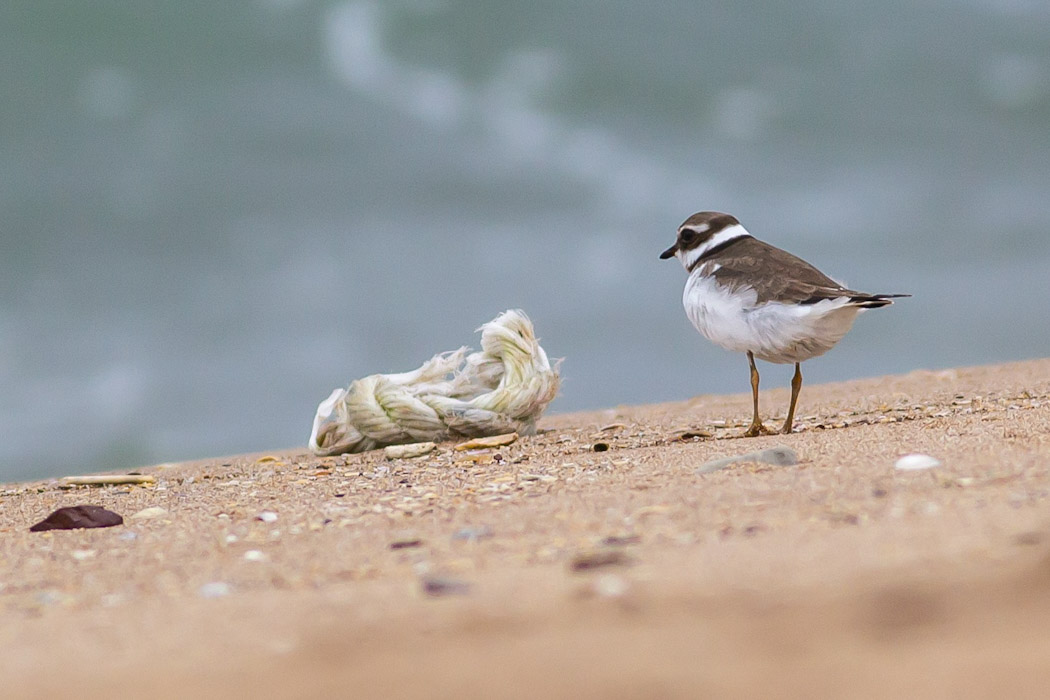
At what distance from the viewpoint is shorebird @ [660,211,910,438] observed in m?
5.43

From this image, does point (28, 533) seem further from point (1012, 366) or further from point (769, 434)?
point (1012, 366)

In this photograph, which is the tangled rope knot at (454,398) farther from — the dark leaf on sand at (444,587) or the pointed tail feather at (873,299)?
the dark leaf on sand at (444,587)

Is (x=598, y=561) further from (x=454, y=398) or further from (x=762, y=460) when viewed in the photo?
(x=454, y=398)

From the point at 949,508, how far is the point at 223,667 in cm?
191

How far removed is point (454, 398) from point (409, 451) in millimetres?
716

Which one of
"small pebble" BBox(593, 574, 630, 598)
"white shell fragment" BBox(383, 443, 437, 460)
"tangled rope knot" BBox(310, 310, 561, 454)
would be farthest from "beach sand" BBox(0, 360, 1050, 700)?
"tangled rope knot" BBox(310, 310, 561, 454)

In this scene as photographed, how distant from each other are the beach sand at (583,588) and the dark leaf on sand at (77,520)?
71mm

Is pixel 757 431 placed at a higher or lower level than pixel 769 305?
lower

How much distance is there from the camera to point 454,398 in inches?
260

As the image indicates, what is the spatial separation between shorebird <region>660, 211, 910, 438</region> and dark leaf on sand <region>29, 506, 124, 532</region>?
3.39 meters

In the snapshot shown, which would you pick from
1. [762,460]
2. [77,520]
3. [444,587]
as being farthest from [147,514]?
[762,460]

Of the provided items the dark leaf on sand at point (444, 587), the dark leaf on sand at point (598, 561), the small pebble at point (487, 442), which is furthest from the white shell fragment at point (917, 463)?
the small pebble at point (487, 442)

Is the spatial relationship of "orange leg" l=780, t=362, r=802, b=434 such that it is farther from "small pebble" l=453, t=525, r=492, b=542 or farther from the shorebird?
"small pebble" l=453, t=525, r=492, b=542

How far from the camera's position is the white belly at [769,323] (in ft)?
17.9
